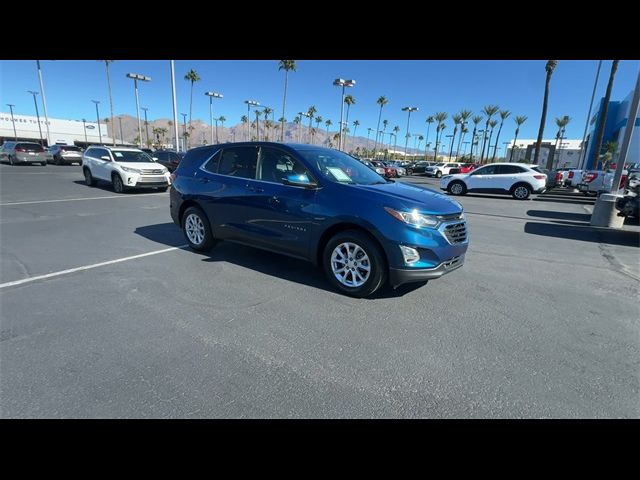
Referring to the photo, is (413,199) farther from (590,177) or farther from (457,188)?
(590,177)

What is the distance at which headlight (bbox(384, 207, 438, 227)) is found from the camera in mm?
3711

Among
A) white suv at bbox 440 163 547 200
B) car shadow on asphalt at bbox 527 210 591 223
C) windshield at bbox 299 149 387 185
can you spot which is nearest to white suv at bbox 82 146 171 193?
windshield at bbox 299 149 387 185

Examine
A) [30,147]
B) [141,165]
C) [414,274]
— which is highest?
[30,147]

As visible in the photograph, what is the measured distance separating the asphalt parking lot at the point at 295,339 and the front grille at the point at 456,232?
739mm

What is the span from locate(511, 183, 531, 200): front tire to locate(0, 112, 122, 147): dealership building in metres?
93.1

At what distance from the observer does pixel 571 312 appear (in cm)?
388

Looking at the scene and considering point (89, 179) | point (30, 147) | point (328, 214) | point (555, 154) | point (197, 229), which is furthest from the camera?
point (555, 154)

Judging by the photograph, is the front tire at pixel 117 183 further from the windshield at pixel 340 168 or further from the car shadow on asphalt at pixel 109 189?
the windshield at pixel 340 168

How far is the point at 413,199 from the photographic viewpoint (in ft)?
13.0

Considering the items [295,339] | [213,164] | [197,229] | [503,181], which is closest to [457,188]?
[503,181]

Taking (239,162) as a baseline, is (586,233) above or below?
below

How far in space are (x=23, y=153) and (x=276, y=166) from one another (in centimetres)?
3050
